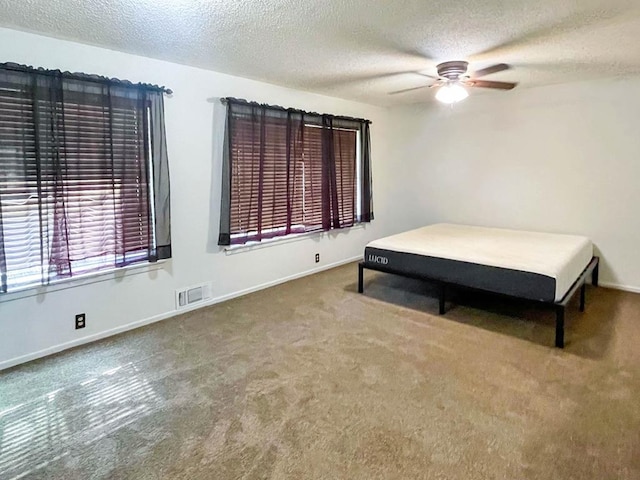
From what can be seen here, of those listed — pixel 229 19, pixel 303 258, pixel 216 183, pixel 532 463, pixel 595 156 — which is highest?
pixel 229 19

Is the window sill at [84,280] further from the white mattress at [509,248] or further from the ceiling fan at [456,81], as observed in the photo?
the ceiling fan at [456,81]

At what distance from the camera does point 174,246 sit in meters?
3.72

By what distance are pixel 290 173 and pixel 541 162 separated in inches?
121

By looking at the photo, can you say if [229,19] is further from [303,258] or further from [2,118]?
[303,258]

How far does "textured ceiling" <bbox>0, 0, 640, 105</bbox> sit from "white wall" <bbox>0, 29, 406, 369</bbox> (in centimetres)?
14

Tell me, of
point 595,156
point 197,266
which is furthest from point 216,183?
point 595,156

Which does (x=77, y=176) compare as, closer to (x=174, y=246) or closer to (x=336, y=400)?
(x=174, y=246)

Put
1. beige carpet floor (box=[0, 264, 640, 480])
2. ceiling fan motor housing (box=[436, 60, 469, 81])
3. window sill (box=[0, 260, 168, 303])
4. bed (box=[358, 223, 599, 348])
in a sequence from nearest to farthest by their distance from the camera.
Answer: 1. beige carpet floor (box=[0, 264, 640, 480])
2. window sill (box=[0, 260, 168, 303])
3. bed (box=[358, 223, 599, 348])
4. ceiling fan motor housing (box=[436, 60, 469, 81])

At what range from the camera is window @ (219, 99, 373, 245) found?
405 cm

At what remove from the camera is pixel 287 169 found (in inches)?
180

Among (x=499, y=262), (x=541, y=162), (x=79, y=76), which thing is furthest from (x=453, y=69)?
(x=79, y=76)

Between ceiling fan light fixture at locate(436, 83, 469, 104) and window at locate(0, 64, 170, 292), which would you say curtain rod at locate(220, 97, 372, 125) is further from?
ceiling fan light fixture at locate(436, 83, 469, 104)

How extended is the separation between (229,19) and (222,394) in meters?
2.37

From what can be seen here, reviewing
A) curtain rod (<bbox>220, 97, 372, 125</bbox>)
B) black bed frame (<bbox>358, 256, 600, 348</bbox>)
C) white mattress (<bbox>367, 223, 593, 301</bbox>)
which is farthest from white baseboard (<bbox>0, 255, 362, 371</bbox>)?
curtain rod (<bbox>220, 97, 372, 125</bbox>)
